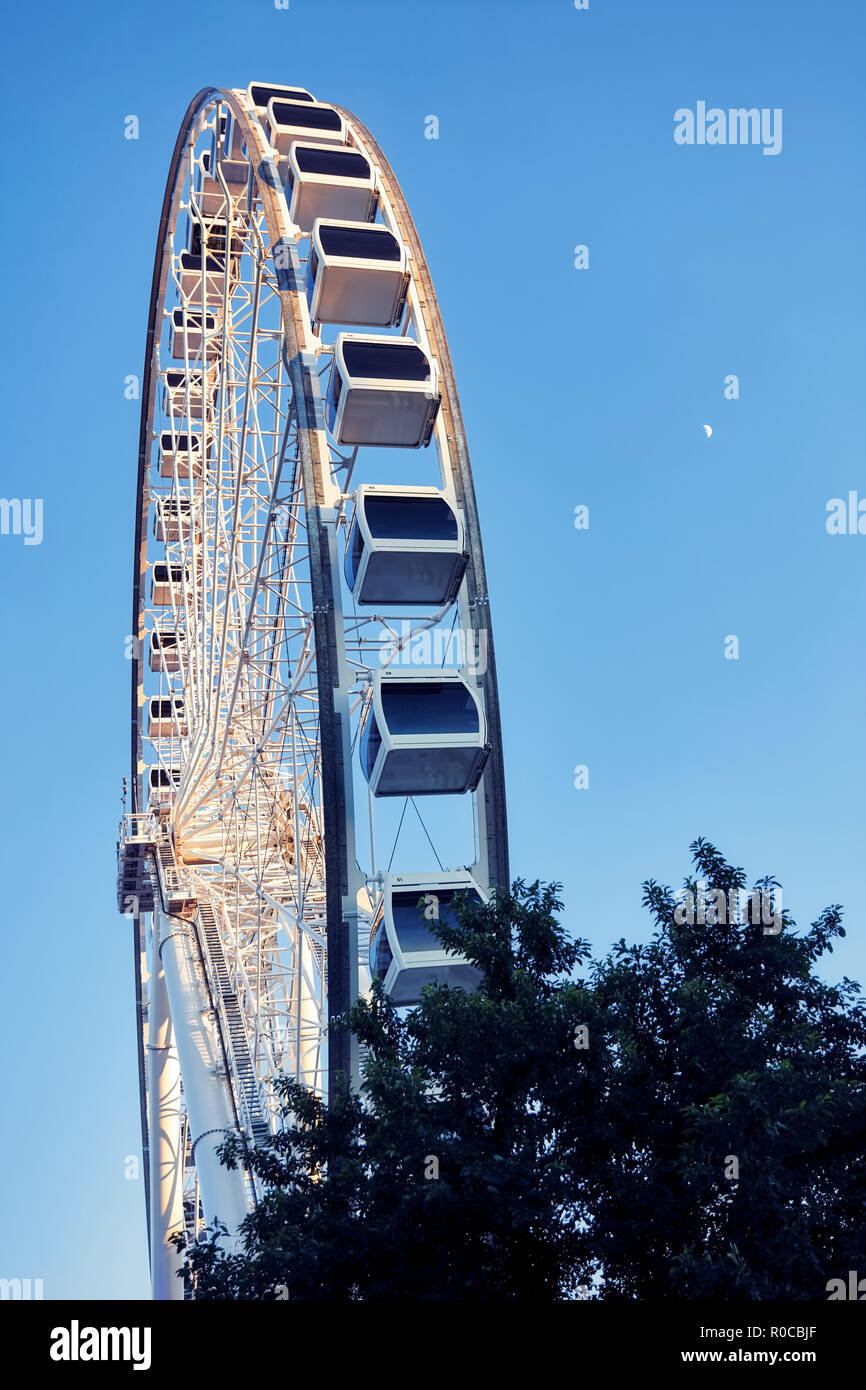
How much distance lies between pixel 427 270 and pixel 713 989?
13626mm

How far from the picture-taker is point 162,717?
118 ft

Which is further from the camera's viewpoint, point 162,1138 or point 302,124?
point 162,1138

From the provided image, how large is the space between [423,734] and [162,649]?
1802 centimetres

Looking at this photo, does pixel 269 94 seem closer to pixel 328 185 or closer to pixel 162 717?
pixel 328 185

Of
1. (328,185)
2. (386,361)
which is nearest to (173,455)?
(328,185)

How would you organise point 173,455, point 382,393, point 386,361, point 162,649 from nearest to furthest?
point 382,393 < point 386,361 < point 173,455 < point 162,649

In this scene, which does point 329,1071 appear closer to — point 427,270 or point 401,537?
point 401,537

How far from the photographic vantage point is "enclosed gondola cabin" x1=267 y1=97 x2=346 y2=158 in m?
24.0

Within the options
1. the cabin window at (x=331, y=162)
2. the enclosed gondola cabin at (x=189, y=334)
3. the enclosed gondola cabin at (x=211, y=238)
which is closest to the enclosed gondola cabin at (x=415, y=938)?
the cabin window at (x=331, y=162)

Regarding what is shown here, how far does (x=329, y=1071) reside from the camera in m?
16.6

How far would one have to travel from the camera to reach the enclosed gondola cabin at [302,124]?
2400cm

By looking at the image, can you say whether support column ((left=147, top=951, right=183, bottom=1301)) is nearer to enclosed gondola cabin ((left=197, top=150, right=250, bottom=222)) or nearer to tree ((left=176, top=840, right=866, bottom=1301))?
enclosed gondola cabin ((left=197, top=150, right=250, bottom=222))
